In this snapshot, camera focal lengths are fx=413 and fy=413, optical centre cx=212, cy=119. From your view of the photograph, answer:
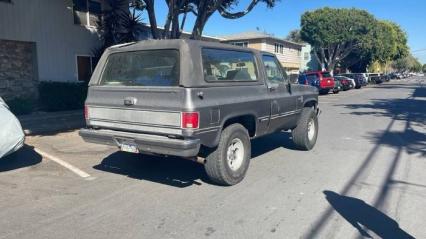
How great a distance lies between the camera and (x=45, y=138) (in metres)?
9.57

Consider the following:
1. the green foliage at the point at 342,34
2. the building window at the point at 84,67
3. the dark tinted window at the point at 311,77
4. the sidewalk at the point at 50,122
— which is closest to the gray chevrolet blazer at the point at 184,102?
the sidewalk at the point at 50,122

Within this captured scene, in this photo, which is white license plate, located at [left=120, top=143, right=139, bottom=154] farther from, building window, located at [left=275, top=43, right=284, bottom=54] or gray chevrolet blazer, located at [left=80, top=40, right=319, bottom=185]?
building window, located at [left=275, top=43, right=284, bottom=54]

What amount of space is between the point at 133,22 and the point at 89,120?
1123cm

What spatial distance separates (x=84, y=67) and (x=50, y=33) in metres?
2.10

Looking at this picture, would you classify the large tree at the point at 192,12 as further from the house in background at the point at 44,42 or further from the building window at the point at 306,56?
the building window at the point at 306,56

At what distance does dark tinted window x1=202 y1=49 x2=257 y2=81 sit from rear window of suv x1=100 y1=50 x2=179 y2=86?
455mm

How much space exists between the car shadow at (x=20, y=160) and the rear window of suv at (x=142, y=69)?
2.19 metres

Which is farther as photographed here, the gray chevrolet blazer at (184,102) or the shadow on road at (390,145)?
the gray chevrolet blazer at (184,102)

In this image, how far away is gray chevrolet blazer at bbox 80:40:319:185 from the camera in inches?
207

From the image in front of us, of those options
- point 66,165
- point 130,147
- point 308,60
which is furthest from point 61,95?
point 308,60

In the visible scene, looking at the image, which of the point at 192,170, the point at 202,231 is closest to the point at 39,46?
the point at 192,170

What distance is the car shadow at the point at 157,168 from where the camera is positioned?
20.3ft

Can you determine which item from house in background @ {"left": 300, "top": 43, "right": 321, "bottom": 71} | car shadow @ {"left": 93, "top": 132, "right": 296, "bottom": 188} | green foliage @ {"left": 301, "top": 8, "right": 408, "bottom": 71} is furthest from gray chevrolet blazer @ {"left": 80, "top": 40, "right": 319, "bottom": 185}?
house in background @ {"left": 300, "top": 43, "right": 321, "bottom": 71}

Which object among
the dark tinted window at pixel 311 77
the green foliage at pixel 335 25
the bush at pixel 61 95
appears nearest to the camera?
the bush at pixel 61 95
